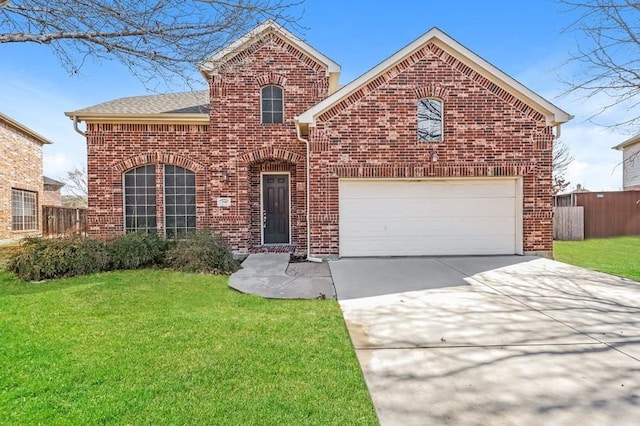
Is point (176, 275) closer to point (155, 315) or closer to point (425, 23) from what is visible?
point (155, 315)

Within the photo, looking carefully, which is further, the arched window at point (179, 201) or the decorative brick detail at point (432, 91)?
the arched window at point (179, 201)

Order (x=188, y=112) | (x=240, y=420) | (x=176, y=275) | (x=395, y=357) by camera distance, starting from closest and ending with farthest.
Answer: (x=240, y=420) < (x=395, y=357) < (x=176, y=275) < (x=188, y=112)

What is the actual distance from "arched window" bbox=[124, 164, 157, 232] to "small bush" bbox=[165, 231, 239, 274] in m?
2.79

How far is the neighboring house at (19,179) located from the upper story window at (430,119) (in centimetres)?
1829

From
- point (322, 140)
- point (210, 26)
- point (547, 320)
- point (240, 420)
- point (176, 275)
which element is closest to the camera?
point (240, 420)

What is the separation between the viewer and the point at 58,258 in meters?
8.29

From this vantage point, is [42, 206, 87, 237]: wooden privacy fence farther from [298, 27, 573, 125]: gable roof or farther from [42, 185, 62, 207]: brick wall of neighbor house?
[298, 27, 573, 125]: gable roof

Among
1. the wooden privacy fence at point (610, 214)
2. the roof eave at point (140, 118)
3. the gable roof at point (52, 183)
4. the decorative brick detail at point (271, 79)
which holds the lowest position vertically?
the wooden privacy fence at point (610, 214)

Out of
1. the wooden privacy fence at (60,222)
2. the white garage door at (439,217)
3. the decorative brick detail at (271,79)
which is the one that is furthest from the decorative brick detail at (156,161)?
the wooden privacy fence at (60,222)

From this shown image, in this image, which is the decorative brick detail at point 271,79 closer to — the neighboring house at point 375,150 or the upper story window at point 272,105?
the neighboring house at point 375,150

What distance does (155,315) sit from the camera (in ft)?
17.3

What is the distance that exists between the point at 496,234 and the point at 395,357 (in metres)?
7.78

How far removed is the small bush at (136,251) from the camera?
29.5 feet

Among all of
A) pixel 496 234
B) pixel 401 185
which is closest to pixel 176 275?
pixel 401 185
